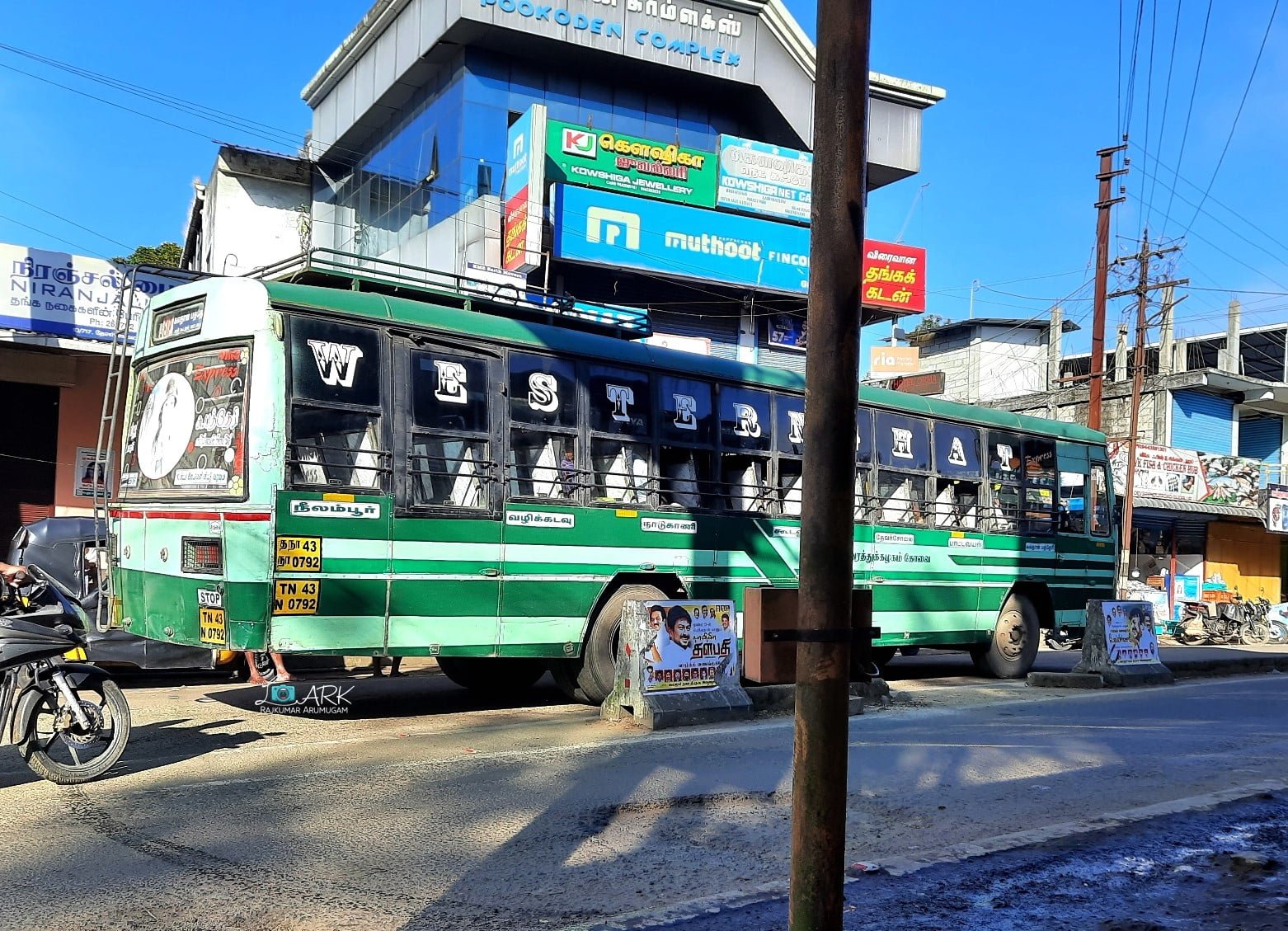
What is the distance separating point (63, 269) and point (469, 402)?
404 inches

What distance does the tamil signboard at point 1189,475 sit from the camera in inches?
1276

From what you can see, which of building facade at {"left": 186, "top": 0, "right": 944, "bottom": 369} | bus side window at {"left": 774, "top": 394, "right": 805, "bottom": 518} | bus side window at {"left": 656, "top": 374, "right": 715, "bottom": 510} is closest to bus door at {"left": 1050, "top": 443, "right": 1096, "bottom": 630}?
bus side window at {"left": 774, "top": 394, "right": 805, "bottom": 518}

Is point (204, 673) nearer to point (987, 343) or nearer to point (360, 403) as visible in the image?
point (360, 403)

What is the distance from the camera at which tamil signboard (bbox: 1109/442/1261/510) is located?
32.4 metres

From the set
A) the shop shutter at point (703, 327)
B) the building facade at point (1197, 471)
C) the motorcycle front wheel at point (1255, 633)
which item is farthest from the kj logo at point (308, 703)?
the motorcycle front wheel at point (1255, 633)

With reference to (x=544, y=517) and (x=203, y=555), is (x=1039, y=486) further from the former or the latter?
(x=203, y=555)

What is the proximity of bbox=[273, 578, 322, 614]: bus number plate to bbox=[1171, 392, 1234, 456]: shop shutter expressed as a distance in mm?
33066

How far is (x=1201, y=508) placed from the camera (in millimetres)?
33281

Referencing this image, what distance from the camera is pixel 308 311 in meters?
8.92

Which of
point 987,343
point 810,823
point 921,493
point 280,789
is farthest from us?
point 987,343

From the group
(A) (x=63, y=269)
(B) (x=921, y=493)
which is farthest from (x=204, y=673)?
(B) (x=921, y=493)

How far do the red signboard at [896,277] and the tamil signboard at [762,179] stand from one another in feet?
11.0

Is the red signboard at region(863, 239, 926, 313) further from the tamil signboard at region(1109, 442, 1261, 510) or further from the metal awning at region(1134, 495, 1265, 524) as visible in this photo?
the metal awning at region(1134, 495, 1265, 524)

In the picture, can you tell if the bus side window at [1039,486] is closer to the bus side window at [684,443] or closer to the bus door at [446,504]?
the bus side window at [684,443]
